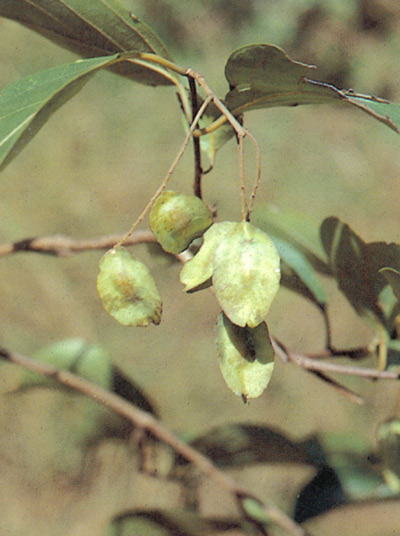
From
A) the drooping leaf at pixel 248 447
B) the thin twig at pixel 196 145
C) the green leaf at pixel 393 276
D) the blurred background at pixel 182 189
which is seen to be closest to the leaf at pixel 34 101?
the thin twig at pixel 196 145

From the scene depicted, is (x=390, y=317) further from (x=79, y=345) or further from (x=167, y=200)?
(x=79, y=345)

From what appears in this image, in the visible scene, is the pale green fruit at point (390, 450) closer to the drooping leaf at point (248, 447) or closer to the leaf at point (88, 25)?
the drooping leaf at point (248, 447)

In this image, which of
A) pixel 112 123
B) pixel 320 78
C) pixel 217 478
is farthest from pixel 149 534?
pixel 320 78

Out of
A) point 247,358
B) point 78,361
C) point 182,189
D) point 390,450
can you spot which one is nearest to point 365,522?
point 390,450

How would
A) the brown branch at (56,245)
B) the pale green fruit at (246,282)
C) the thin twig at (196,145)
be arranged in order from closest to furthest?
1. the pale green fruit at (246,282)
2. the thin twig at (196,145)
3. the brown branch at (56,245)

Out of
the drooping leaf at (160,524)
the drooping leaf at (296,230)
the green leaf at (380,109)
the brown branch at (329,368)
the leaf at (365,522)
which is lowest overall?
the leaf at (365,522)

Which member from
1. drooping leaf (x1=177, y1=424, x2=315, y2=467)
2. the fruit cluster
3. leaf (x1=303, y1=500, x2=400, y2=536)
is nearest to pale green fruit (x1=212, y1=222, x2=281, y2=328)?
the fruit cluster
